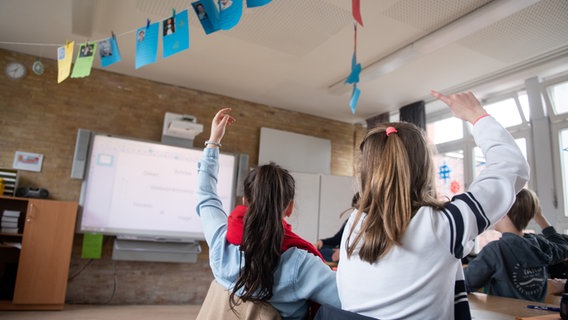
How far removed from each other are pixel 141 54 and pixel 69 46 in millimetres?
640

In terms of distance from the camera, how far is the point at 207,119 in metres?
5.23

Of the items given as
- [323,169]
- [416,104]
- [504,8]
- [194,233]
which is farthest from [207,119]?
[504,8]

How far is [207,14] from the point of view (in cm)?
238

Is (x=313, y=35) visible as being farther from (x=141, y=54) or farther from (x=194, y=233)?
(x=194, y=233)

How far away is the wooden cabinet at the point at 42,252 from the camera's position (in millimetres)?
3662

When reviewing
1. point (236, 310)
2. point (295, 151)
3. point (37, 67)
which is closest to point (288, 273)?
point (236, 310)

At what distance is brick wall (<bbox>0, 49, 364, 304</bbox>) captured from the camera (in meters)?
4.25

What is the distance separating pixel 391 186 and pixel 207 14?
200 cm

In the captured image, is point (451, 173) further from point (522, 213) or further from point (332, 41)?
point (522, 213)

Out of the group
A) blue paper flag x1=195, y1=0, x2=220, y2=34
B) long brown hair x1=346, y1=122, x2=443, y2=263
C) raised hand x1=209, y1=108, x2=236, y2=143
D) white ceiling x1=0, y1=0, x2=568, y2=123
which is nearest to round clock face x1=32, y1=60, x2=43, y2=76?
white ceiling x1=0, y1=0, x2=568, y2=123

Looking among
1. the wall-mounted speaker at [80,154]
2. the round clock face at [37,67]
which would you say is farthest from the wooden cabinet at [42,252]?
the round clock face at [37,67]

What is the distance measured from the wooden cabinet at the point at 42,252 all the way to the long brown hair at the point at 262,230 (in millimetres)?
3560

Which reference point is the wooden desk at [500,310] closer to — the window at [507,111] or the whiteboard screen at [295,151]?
the window at [507,111]

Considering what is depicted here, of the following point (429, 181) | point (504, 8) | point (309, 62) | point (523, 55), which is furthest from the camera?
point (309, 62)
